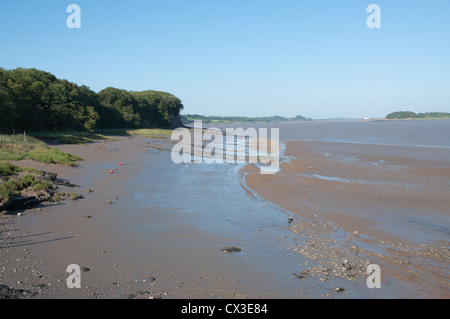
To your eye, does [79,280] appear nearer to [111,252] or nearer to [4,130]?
[111,252]

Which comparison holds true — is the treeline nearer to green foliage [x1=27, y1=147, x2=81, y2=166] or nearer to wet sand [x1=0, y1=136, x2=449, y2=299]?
green foliage [x1=27, y1=147, x2=81, y2=166]

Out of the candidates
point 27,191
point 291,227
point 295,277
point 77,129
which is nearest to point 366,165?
point 291,227

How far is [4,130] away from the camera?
34.5 meters

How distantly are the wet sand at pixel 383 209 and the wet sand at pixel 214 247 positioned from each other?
0.19 feet

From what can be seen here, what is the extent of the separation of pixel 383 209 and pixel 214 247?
339 inches

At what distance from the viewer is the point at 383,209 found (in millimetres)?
14289

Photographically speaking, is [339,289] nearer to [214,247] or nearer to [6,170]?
[214,247]

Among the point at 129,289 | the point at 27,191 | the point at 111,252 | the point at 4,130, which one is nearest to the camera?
the point at 129,289

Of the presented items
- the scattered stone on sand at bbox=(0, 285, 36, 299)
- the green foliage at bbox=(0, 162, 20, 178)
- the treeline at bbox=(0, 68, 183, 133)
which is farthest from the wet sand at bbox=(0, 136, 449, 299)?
the treeline at bbox=(0, 68, 183, 133)

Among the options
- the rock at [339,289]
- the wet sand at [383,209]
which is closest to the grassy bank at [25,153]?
the wet sand at [383,209]

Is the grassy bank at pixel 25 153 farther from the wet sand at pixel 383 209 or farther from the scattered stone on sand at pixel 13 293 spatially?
the scattered stone on sand at pixel 13 293

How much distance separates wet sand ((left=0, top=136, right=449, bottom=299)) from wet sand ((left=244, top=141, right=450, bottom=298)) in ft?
0.19

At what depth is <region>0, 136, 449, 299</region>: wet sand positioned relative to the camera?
7160 millimetres
